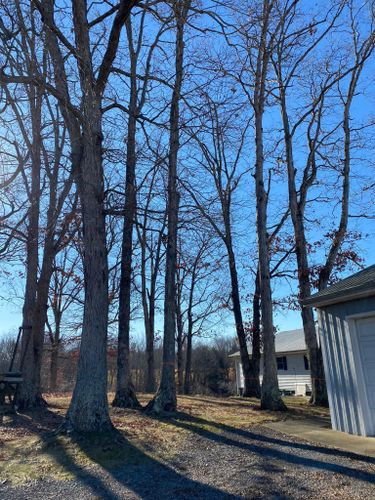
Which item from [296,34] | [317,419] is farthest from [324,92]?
[317,419]

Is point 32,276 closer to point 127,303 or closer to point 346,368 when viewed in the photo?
Result: point 127,303

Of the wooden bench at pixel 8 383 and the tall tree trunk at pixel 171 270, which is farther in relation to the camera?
the wooden bench at pixel 8 383

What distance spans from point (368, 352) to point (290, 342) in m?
22.8

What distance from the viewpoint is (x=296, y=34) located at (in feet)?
42.9

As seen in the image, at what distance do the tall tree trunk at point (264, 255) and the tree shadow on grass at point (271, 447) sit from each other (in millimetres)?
2852

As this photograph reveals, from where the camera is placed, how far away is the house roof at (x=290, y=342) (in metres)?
26.7

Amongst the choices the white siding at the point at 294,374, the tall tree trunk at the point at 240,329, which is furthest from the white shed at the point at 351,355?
the white siding at the point at 294,374

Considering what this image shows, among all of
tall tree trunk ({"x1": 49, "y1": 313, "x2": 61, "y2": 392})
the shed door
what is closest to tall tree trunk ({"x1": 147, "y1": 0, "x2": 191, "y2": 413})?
the shed door

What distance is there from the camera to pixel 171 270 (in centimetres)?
1025

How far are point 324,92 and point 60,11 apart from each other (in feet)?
33.8

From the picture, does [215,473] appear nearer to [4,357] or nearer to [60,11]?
[60,11]

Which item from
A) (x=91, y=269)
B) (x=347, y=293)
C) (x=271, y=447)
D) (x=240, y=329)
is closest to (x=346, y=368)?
(x=347, y=293)

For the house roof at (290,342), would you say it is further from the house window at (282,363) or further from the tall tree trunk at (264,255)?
the tall tree trunk at (264,255)

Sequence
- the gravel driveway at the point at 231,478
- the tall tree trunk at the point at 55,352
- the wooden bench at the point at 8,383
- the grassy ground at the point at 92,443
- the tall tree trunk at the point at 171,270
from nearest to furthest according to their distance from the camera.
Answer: the gravel driveway at the point at 231,478 → the grassy ground at the point at 92,443 → the tall tree trunk at the point at 171,270 → the wooden bench at the point at 8,383 → the tall tree trunk at the point at 55,352
